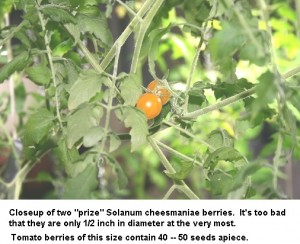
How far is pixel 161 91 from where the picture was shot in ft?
3.14

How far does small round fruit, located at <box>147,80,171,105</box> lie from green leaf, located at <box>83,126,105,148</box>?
22 centimetres

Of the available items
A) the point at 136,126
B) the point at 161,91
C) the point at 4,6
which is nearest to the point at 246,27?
the point at 136,126

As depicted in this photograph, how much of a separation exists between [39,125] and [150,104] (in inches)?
7.3

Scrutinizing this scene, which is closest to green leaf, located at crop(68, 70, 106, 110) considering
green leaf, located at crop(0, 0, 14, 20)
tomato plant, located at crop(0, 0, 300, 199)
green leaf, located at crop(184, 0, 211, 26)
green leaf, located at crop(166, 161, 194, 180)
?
tomato plant, located at crop(0, 0, 300, 199)

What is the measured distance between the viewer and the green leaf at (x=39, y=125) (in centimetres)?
90

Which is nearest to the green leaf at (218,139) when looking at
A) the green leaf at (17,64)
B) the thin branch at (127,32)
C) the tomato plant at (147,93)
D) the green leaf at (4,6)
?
the tomato plant at (147,93)

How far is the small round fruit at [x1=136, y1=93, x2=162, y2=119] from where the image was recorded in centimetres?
90

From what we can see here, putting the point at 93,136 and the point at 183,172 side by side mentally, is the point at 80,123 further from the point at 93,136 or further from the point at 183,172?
the point at 183,172

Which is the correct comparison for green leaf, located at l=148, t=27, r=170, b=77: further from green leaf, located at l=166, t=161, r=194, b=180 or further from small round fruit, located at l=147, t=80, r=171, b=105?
green leaf, located at l=166, t=161, r=194, b=180

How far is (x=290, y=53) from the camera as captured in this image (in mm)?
1893
